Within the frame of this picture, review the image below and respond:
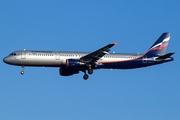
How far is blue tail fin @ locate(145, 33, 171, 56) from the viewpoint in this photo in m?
62.1

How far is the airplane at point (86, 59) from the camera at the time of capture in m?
54.5

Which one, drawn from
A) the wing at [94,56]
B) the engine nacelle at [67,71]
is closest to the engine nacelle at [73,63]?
the wing at [94,56]

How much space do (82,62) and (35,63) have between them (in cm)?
814

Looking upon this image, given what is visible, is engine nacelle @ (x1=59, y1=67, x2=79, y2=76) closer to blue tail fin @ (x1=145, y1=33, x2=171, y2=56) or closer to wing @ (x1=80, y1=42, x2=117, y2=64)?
wing @ (x1=80, y1=42, x2=117, y2=64)

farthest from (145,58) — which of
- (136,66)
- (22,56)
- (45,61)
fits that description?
(22,56)

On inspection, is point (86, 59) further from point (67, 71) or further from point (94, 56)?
point (67, 71)

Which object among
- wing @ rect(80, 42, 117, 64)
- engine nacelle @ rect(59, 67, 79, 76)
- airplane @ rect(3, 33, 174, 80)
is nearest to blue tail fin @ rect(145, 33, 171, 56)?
airplane @ rect(3, 33, 174, 80)

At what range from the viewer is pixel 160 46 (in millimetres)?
63312

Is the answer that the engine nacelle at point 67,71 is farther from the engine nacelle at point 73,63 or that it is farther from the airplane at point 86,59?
the engine nacelle at point 73,63

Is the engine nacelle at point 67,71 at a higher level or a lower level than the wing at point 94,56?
lower

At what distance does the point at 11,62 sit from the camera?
54.8 m

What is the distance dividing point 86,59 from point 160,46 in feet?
55.3

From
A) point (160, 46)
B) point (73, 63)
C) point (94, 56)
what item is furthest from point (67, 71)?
point (160, 46)

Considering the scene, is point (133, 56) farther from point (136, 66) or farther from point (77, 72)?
point (77, 72)
